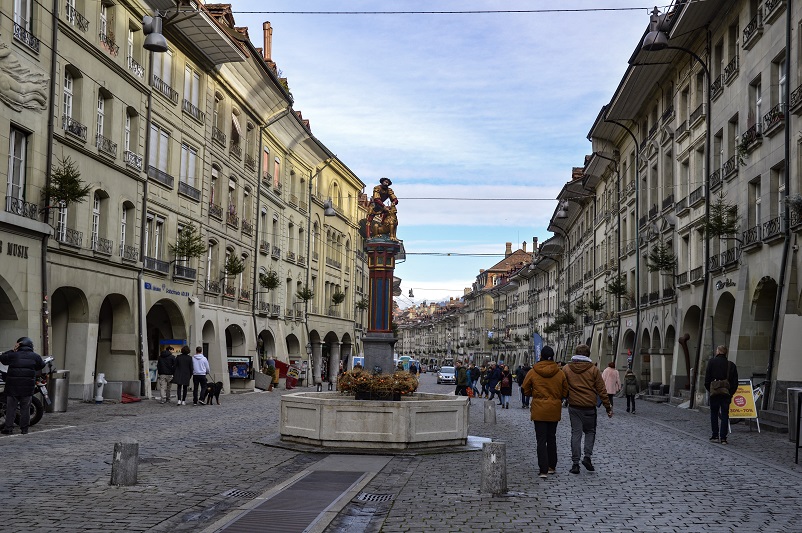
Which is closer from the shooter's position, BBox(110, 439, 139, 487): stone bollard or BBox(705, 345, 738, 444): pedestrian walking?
BBox(110, 439, 139, 487): stone bollard

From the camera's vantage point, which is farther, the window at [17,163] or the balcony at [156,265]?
the balcony at [156,265]

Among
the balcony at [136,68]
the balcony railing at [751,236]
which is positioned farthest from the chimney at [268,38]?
the balcony railing at [751,236]

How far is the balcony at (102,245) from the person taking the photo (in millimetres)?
29516

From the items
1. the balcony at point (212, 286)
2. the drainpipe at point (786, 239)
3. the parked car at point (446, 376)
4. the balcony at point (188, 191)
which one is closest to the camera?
the drainpipe at point (786, 239)

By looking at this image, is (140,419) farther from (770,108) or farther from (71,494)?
(770,108)

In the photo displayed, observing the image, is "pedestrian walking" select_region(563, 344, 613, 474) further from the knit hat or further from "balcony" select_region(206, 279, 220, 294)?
"balcony" select_region(206, 279, 220, 294)

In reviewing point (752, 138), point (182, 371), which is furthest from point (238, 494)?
point (752, 138)

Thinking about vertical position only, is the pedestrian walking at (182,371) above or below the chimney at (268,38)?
below

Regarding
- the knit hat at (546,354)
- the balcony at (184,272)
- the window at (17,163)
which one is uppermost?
the window at (17,163)

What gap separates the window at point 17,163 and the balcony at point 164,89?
30.8 feet

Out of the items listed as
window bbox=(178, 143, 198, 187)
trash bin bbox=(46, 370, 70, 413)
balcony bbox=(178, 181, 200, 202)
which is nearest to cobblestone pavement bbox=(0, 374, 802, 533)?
trash bin bbox=(46, 370, 70, 413)

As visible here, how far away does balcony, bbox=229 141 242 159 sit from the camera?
43.5 meters

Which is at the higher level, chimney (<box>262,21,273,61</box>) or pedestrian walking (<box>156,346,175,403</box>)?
chimney (<box>262,21,273,61</box>)

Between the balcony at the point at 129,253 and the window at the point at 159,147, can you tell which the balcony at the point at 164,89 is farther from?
the balcony at the point at 129,253
